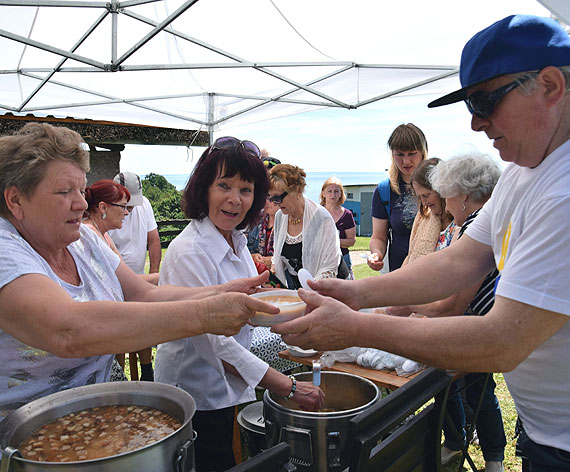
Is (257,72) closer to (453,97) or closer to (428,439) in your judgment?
(453,97)

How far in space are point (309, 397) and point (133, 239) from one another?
154 inches

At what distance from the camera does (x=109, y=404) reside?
1645mm

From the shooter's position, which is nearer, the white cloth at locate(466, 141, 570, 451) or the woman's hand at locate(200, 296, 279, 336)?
the white cloth at locate(466, 141, 570, 451)

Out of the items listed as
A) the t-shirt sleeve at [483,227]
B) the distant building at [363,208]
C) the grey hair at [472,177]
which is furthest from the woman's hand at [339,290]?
the distant building at [363,208]

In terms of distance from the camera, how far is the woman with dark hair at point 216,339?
2342 mm

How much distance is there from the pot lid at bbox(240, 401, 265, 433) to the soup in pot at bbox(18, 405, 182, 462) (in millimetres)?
1248

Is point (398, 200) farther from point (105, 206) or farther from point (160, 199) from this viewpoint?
point (160, 199)

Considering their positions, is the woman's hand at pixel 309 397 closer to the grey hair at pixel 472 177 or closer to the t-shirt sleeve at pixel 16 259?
the t-shirt sleeve at pixel 16 259

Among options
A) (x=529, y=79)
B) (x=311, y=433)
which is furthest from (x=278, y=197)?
(x=529, y=79)

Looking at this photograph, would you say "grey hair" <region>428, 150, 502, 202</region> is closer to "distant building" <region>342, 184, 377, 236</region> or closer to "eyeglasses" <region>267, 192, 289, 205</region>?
"eyeglasses" <region>267, 192, 289, 205</region>

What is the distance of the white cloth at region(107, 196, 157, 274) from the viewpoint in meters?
5.59

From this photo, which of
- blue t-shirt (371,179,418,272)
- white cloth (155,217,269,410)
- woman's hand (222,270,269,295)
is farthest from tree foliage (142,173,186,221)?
woman's hand (222,270,269,295)

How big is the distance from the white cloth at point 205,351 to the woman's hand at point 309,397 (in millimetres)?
231

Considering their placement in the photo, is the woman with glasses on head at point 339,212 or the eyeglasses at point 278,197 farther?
the woman with glasses on head at point 339,212
